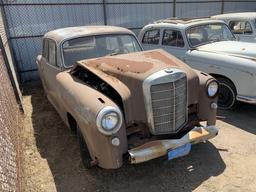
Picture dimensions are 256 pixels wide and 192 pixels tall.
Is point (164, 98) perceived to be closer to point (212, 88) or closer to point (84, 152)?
point (212, 88)

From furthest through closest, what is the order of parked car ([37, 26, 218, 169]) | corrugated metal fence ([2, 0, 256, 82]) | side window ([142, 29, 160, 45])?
corrugated metal fence ([2, 0, 256, 82]) → side window ([142, 29, 160, 45]) → parked car ([37, 26, 218, 169])

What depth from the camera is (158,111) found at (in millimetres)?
3369

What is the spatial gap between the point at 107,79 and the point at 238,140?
101 inches

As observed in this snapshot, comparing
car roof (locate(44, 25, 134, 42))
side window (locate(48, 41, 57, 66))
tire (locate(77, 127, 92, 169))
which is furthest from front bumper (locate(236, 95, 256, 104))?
side window (locate(48, 41, 57, 66))

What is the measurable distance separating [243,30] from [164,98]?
20.4 feet

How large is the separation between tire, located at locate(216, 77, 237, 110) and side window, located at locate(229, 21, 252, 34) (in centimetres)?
349

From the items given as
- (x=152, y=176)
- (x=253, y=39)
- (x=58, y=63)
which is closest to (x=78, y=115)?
(x=152, y=176)

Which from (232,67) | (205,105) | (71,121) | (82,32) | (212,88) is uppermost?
(82,32)

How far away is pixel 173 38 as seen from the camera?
6.56 m

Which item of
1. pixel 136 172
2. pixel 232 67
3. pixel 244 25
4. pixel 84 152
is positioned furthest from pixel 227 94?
pixel 244 25

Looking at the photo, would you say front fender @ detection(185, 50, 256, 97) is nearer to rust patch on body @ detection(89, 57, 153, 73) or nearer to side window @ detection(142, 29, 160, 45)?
side window @ detection(142, 29, 160, 45)

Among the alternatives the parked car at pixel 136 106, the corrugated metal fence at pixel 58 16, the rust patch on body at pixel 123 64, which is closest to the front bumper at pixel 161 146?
the parked car at pixel 136 106

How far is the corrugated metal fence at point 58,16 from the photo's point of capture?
8289 mm

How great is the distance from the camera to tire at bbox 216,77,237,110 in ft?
17.8
